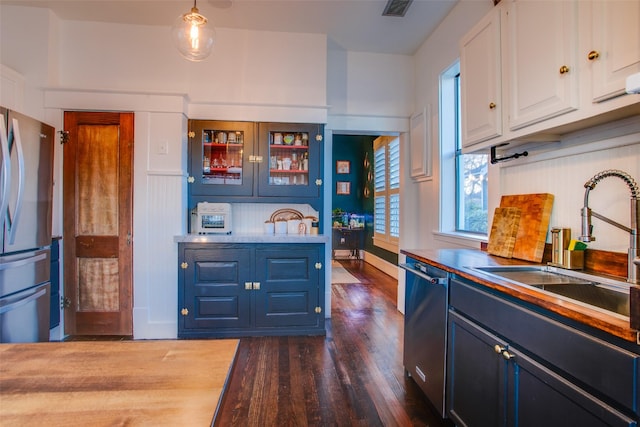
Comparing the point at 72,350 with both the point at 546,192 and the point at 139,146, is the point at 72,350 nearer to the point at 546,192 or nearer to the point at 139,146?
the point at 546,192

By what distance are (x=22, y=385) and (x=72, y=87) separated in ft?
11.2

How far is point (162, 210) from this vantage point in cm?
323

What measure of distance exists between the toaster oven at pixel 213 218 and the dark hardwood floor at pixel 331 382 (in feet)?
3.72

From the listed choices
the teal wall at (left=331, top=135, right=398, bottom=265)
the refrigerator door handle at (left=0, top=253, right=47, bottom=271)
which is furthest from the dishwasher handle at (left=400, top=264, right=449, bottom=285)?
the teal wall at (left=331, top=135, right=398, bottom=265)

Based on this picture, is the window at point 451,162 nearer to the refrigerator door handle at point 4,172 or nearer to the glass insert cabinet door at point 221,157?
the glass insert cabinet door at point 221,157

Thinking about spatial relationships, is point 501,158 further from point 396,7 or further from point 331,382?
point 331,382

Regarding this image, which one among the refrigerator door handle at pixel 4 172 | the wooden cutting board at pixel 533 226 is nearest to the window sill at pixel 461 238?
the wooden cutting board at pixel 533 226

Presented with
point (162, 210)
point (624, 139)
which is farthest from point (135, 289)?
point (624, 139)

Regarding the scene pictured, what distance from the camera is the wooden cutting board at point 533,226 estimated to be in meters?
1.90

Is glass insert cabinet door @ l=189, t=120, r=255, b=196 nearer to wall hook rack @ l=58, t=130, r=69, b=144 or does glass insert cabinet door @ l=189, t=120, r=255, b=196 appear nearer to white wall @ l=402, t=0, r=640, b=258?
wall hook rack @ l=58, t=130, r=69, b=144

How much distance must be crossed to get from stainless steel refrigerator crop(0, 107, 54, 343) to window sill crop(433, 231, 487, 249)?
3324 millimetres

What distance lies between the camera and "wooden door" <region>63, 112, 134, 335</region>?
124 inches

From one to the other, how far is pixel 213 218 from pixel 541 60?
293 cm

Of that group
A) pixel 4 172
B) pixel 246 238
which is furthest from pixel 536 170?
pixel 4 172
